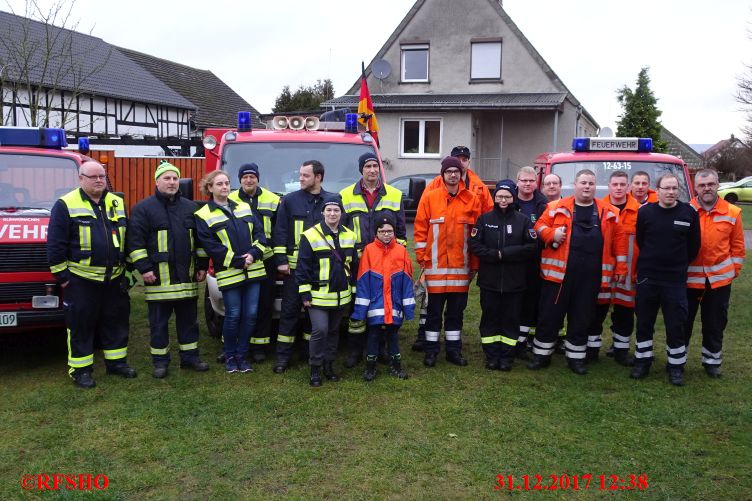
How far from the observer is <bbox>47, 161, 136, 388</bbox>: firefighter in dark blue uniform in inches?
220

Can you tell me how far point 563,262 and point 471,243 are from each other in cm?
86

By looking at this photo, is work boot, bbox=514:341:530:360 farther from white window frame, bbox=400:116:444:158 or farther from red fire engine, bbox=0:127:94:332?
white window frame, bbox=400:116:444:158

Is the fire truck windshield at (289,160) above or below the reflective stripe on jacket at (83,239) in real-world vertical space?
above

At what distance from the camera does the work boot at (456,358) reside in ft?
21.3

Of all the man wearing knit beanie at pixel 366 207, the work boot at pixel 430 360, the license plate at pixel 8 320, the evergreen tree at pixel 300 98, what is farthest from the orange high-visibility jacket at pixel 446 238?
the evergreen tree at pixel 300 98

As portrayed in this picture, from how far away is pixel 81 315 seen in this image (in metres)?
5.72

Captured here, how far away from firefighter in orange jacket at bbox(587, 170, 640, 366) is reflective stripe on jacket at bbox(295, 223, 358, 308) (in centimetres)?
257

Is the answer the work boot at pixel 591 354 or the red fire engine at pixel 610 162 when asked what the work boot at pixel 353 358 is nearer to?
the work boot at pixel 591 354

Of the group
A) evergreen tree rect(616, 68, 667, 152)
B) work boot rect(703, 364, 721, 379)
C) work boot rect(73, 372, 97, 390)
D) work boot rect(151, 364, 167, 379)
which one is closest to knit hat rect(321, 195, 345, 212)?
work boot rect(151, 364, 167, 379)

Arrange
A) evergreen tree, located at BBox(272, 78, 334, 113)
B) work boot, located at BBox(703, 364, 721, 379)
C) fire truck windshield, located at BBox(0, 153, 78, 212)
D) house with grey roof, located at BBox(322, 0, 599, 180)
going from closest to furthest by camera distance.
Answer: work boot, located at BBox(703, 364, 721, 379) < fire truck windshield, located at BBox(0, 153, 78, 212) < house with grey roof, located at BBox(322, 0, 599, 180) < evergreen tree, located at BBox(272, 78, 334, 113)

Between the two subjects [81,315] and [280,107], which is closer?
[81,315]

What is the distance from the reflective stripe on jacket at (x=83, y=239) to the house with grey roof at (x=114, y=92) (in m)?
14.7

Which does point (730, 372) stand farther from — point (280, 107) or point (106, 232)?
point (280, 107)

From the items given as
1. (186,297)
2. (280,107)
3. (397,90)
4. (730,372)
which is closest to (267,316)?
(186,297)
